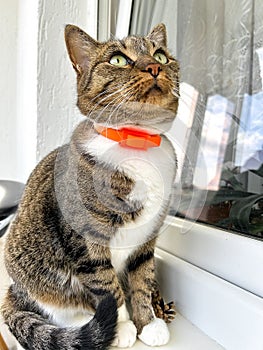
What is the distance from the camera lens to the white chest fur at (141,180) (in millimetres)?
667

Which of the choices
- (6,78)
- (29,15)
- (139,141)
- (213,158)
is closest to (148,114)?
(139,141)

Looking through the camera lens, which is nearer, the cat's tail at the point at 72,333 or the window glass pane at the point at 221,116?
the cat's tail at the point at 72,333

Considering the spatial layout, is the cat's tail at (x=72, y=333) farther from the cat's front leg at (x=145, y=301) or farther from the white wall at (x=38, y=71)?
the white wall at (x=38, y=71)

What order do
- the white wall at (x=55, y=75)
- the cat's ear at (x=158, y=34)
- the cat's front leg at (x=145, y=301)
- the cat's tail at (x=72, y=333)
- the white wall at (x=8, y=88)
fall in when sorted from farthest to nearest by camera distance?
the white wall at (x=8, y=88)
the white wall at (x=55, y=75)
the cat's ear at (x=158, y=34)
the cat's front leg at (x=145, y=301)
the cat's tail at (x=72, y=333)

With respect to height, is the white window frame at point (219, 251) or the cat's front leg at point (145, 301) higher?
the white window frame at point (219, 251)

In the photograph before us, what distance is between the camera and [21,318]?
73 cm

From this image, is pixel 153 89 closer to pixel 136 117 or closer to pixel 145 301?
pixel 136 117

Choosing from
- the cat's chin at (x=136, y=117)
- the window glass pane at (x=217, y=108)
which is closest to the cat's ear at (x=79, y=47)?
the cat's chin at (x=136, y=117)

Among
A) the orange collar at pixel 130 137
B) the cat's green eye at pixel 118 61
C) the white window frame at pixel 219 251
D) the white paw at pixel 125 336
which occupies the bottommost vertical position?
the white paw at pixel 125 336

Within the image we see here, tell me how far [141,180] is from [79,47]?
29 centimetres

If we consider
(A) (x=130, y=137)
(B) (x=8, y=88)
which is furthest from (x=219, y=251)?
(B) (x=8, y=88)

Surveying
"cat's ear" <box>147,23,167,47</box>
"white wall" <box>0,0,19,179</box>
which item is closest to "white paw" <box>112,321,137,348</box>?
"cat's ear" <box>147,23,167,47</box>

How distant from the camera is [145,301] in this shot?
744 millimetres

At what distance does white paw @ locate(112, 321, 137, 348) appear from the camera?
26.4 inches
